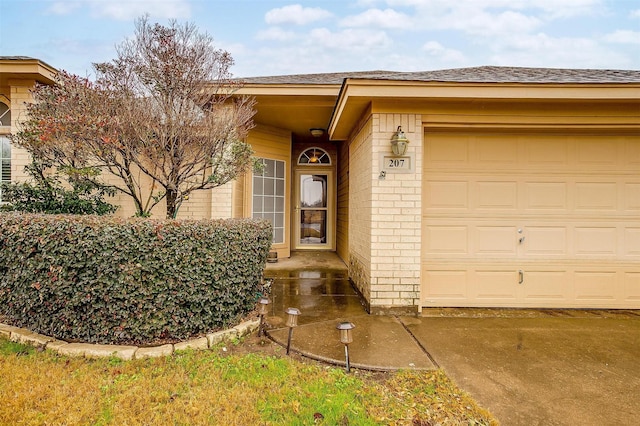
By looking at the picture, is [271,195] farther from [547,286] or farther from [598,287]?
[598,287]

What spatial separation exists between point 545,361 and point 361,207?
2717 mm

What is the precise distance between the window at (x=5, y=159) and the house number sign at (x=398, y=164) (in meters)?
6.52

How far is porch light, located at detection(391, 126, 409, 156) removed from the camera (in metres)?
3.64

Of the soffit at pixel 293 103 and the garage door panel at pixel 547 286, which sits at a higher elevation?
the soffit at pixel 293 103

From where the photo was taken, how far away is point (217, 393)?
2.10 m

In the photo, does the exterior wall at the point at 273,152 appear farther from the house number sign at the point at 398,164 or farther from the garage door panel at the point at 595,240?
the garage door panel at the point at 595,240

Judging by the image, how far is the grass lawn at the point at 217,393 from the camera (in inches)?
73.1

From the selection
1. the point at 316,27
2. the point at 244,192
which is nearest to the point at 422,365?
the point at 244,192

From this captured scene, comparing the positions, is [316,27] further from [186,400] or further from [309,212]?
[186,400]

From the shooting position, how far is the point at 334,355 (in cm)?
264

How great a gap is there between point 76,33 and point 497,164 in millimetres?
11540

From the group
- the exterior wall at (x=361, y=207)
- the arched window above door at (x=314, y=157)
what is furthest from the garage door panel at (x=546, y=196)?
the arched window above door at (x=314, y=157)

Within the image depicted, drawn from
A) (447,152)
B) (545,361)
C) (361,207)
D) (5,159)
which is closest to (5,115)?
(5,159)

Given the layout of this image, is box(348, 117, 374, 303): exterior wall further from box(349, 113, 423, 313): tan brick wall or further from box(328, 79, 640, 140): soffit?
box(328, 79, 640, 140): soffit
